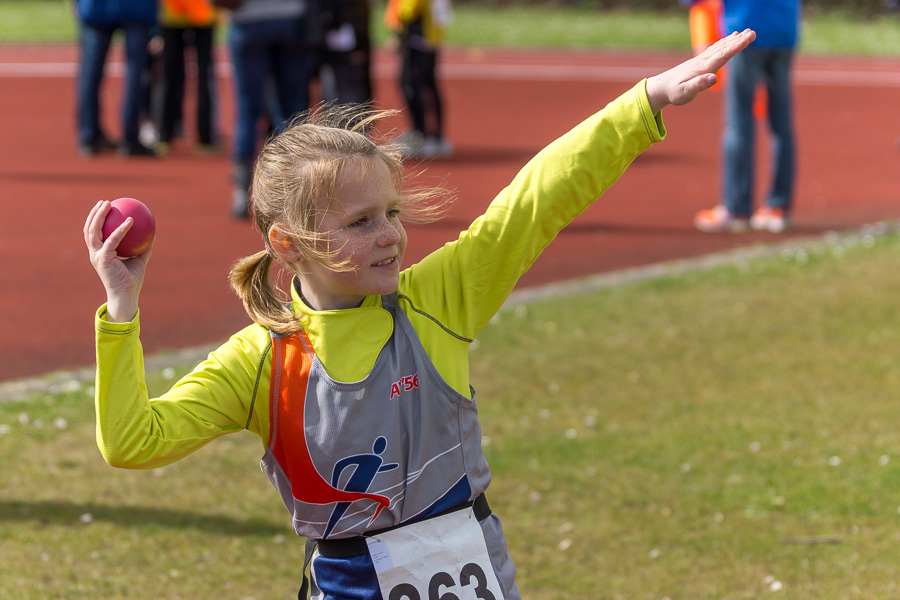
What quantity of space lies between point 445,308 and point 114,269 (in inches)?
27.9

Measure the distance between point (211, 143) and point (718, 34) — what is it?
5373mm

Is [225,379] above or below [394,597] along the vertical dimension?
above

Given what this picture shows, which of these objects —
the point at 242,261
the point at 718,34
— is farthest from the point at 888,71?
the point at 242,261

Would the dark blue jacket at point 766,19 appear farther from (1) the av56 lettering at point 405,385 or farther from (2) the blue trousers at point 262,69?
(1) the av56 lettering at point 405,385

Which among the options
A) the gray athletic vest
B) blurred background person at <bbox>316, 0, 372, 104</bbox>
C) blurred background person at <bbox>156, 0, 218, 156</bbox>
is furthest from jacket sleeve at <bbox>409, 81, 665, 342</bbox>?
blurred background person at <bbox>156, 0, 218, 156</bbox>

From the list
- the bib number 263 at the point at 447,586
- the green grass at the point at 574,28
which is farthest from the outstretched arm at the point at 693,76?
the green grass at the point at 574,28

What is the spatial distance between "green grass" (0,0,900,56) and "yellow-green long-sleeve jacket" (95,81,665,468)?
19.2 meters

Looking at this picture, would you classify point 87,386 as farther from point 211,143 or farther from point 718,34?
point 211,143

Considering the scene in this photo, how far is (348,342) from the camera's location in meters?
2.48

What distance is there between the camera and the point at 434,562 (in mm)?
2459

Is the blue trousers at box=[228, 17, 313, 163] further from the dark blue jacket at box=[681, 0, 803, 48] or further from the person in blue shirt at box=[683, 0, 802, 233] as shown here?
the dark blue jacket at box=[681, 0, 803, 48]

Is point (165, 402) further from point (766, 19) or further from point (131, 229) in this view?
point (766, 19)

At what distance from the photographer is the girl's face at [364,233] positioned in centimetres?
243

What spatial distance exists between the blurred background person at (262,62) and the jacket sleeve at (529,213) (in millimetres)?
5686
